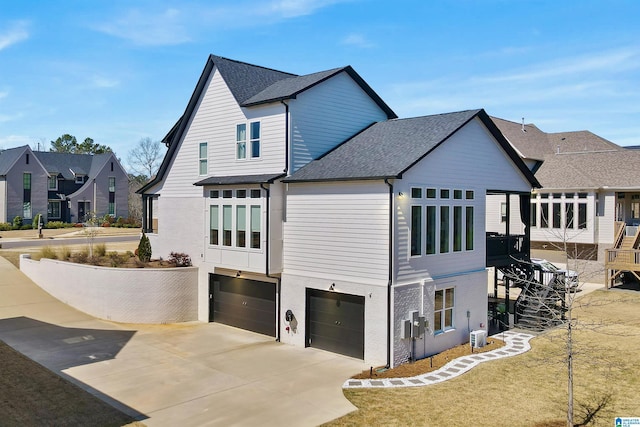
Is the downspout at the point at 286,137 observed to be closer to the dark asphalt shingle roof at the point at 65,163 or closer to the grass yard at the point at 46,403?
the grass yard at the point at 46,403

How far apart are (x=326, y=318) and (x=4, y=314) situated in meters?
14.4

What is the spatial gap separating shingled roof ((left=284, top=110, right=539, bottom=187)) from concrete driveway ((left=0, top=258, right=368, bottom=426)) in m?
6.15

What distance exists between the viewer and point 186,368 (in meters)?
A: 15.4

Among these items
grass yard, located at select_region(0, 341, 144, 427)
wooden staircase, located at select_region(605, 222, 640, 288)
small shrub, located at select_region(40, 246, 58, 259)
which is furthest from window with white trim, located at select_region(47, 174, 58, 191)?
wooden staircase, located at select_region(605, 222, 640, 288)

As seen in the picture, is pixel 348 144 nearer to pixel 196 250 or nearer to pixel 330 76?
pixel 330 76

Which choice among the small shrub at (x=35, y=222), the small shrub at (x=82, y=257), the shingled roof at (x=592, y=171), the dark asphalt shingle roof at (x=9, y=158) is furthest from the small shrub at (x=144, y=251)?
the dark asphalt shingle roof at (x=9, y=158)

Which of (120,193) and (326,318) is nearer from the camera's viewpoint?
(326,318)

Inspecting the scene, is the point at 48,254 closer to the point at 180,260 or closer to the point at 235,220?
the point at 180,260

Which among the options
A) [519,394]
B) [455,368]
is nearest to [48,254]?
[455,368]

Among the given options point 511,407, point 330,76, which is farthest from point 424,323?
point 330,76

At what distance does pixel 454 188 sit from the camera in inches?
723

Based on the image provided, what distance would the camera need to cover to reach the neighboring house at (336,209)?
53.7ft

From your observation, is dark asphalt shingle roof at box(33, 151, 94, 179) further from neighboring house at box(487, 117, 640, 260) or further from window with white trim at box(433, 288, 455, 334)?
window with white trim at box(433, 288, 455, 334)

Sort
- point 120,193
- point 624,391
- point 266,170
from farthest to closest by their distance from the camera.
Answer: point 120,193, point 266,170, point 624,391
